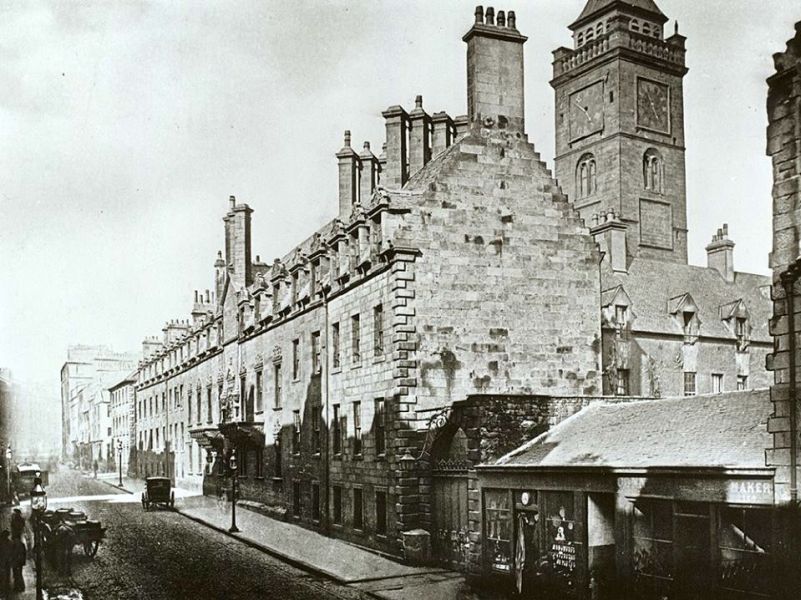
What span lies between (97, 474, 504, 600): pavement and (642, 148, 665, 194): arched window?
39545 mm

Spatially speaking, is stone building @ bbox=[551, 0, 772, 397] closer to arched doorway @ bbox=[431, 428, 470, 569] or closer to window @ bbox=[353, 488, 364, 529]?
window @ bbox=[353, 488, 364, 529]

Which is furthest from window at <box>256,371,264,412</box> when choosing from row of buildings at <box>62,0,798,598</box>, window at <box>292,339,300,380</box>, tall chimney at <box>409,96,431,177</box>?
tall chimney at <box>409,96,431,177</box>

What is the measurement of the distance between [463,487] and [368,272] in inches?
316

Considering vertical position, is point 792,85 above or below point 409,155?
below

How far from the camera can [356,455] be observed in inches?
1180

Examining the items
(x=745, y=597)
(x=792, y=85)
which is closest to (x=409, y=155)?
(x=792, y=85)

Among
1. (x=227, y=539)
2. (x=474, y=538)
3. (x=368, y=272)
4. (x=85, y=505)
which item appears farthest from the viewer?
(x=85, y=505)

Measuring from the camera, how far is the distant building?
110856 mm

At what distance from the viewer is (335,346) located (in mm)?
32594

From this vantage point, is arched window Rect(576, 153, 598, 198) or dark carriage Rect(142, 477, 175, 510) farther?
arched window Rect(576, 153, 598, 198)

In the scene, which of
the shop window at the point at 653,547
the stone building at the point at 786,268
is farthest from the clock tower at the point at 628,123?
the stone building at the point at 786,268

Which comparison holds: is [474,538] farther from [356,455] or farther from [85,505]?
[85,505]

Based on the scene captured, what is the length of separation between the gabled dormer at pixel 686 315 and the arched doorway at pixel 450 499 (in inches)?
830

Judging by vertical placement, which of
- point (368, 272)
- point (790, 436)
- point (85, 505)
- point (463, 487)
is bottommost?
point (85, 505)
